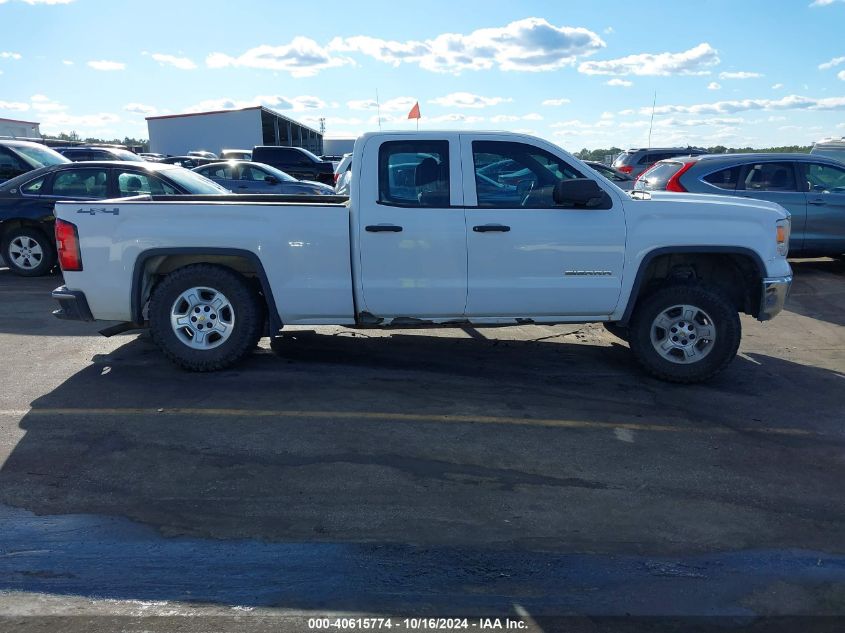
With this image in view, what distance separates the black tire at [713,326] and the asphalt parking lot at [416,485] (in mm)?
193

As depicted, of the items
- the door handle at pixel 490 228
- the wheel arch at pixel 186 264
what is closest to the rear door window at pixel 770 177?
the door handle at pixel 490 228

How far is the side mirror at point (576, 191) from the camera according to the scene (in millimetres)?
5523

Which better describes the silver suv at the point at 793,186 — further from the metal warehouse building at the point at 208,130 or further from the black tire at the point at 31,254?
the metal warehouse building at the point at 208,130

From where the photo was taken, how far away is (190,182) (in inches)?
408

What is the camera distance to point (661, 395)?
5.80 meters

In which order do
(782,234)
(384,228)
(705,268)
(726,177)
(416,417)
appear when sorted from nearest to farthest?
(416,417), (384,228), (782,234), (705,268), (726,177)

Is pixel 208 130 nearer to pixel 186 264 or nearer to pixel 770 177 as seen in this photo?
pixel 770 177

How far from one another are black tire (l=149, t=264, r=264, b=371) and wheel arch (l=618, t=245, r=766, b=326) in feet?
10.6

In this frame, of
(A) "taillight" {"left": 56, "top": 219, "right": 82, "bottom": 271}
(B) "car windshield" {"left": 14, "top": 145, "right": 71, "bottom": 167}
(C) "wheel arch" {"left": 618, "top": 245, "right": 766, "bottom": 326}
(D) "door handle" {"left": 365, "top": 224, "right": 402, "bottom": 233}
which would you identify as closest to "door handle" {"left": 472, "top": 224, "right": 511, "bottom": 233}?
(D) "door handle" {"left": 365, "top": 224, "right": 402, "bottom": 233}

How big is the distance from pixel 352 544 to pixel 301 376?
276 cm

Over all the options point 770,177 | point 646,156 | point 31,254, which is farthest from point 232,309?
point 646,156

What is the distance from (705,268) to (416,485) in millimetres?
3722

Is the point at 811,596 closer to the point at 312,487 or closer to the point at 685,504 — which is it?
the point at 685,504

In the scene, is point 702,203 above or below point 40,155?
below
